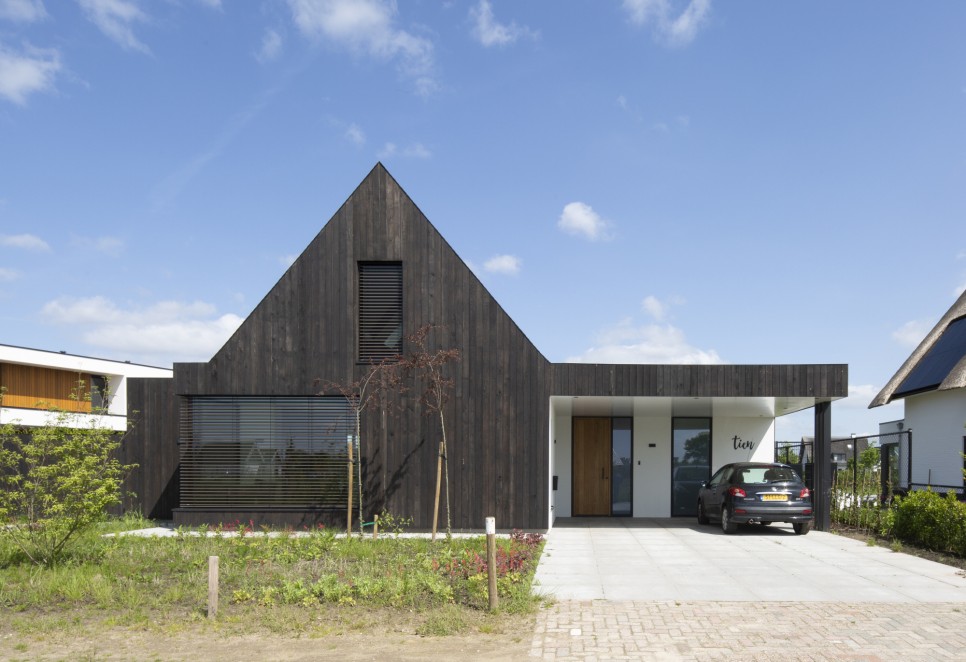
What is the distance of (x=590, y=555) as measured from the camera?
40.6ft

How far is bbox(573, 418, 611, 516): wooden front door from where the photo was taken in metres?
19.4

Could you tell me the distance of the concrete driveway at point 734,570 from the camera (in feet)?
30.5

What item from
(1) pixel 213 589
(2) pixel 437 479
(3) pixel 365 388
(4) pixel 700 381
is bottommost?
(1) pixel 213 589

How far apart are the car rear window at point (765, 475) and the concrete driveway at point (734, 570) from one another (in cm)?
107

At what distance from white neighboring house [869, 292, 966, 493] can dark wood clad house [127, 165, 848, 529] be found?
823 cm

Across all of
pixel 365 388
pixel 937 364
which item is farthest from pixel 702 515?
pixel 937 364

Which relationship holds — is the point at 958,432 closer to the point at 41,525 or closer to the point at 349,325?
the point at 349,325

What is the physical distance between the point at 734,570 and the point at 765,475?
16.2 ft

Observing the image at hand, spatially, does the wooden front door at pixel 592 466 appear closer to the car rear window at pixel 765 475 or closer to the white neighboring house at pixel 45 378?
the car rear window at pixel 765 475

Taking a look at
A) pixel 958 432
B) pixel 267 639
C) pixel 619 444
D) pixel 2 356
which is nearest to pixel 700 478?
→ pixel 619 444

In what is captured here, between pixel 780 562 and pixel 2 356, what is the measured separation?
78.8 ft

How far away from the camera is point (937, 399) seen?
75.7 feet

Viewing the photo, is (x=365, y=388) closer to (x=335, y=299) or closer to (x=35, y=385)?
(x=335, y=299)

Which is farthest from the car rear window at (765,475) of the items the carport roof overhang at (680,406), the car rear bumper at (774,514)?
the carport roof overhang at (680,406)
